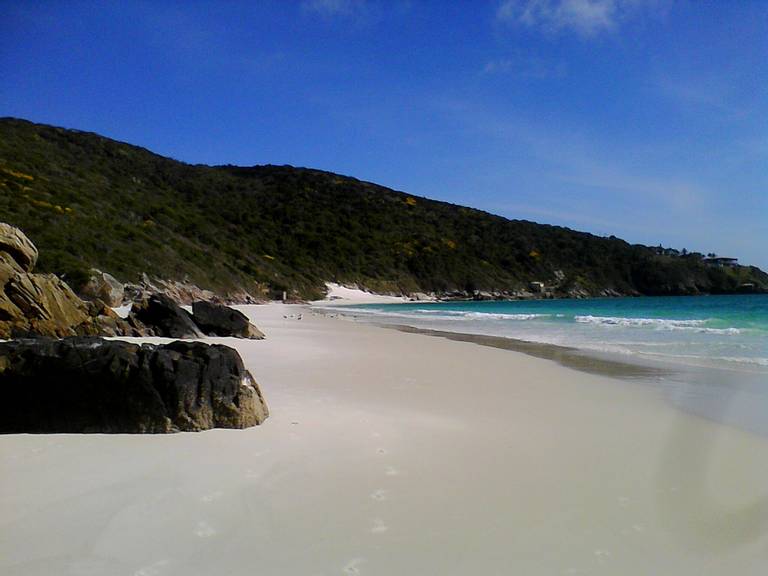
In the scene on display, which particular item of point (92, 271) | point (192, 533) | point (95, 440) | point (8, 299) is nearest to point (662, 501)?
point (192, 533)

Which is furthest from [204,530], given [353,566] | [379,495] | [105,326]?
[105,326]

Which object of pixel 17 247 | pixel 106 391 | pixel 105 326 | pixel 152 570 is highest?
pixel 17 247

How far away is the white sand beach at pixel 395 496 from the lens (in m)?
2.71

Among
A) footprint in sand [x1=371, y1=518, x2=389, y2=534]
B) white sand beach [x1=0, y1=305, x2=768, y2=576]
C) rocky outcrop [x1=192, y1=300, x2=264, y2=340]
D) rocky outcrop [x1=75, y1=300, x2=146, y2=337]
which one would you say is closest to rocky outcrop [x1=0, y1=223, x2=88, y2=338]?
rocky outcrop [x1=75, y1=300, x2=146, y2=337]

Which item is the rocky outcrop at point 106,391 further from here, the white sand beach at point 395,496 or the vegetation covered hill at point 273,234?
the vegetation covered hill at point 273,234

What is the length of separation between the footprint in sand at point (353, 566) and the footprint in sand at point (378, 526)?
0.97ft

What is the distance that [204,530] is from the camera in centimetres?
295

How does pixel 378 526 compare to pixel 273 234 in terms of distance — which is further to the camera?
pixel 273 234

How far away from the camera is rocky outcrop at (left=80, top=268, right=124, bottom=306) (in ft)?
68.3

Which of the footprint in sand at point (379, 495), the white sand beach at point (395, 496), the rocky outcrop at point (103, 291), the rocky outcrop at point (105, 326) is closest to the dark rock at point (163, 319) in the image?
the rocky outcrop at point (105, 326)

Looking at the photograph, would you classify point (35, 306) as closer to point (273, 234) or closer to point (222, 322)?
point (222, 322)

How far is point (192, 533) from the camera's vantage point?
2916 millimetres

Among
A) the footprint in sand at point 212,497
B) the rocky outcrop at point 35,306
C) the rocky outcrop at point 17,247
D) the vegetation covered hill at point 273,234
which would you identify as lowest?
the footprint in sand at point 212,497

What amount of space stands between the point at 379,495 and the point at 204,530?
3.39 feet
